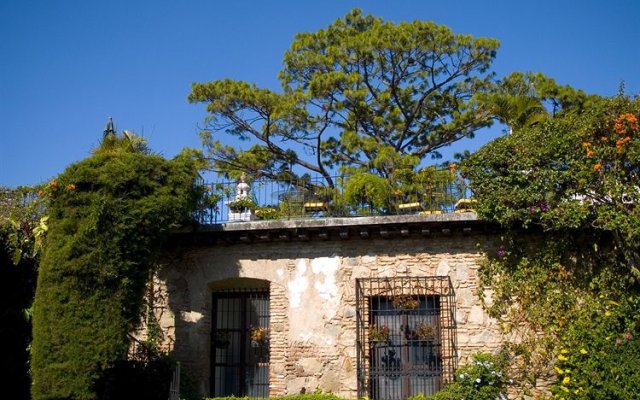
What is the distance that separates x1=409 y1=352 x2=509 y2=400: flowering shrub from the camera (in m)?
13.1

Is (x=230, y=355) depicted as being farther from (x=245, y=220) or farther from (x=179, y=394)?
(x=245, y=220)

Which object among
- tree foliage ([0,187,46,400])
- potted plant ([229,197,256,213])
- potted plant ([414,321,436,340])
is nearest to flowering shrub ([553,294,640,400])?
potted plant ([414,321,436,340])

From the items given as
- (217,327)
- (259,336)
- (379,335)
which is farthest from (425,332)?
(217,327)

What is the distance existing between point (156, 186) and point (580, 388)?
327 inches

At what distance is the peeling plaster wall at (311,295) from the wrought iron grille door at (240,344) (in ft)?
1.09

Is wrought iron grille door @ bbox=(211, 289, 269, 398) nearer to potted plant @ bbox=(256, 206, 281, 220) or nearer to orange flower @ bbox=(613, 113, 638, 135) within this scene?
potted plant @ bbox=(256, 206, 281, 220)

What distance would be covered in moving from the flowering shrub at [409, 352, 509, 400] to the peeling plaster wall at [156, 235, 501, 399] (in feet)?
1.31

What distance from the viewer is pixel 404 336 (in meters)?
14.2

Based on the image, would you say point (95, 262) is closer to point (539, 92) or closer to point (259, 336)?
point (259, 336)

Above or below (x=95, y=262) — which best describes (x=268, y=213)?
above

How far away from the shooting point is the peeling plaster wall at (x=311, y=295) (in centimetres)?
1411

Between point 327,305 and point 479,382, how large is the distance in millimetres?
3204

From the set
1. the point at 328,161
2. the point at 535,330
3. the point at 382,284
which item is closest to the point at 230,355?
the point at 382,284

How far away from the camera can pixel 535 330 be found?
44.4 feet
